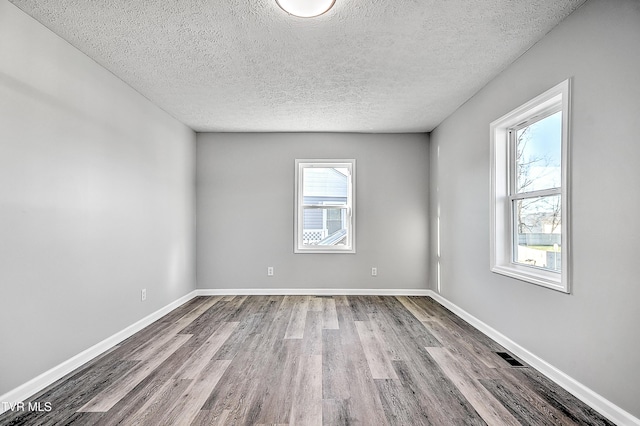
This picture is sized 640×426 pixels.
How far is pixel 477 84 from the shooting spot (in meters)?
3.53

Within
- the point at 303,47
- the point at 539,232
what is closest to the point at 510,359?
the point at 539,232

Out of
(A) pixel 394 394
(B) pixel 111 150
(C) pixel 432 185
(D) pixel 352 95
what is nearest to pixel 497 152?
(D) pixel 352 95

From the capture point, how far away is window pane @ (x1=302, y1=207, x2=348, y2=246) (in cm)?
553

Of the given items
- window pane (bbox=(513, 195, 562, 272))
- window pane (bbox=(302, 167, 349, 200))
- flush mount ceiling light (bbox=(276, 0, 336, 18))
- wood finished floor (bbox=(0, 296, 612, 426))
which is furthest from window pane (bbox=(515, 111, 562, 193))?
window pane (bbox=(302, 167, 349, 200))

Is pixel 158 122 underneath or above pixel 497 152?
above

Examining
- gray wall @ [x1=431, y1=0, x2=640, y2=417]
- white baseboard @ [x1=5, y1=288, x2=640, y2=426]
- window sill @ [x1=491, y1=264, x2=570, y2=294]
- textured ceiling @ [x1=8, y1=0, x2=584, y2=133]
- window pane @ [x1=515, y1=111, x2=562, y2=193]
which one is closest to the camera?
gray wall @ [x1=431, y1=0, x2=640, y2=417]

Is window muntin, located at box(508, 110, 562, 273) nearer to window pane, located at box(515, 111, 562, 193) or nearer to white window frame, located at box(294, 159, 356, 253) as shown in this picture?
window pane, located at box(515, 111, 562, 193)

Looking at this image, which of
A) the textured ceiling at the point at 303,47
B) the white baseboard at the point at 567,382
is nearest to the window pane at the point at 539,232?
the white baseboard at the point at 567,382

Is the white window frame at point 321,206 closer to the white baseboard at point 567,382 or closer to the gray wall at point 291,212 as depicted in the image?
the gray wall at point 291,212

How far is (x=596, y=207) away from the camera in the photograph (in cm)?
214

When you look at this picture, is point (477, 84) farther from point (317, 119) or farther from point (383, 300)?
point (383, 300)

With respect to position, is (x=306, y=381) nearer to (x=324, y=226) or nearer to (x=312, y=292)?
(x=312, y=292)

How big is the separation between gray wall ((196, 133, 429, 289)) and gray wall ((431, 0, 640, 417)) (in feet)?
7.75

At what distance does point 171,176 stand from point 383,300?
11.0ft
